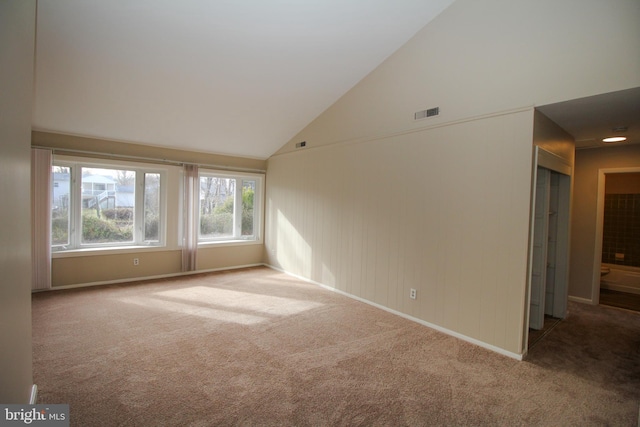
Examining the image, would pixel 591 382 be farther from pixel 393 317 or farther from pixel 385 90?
pixel 385 90

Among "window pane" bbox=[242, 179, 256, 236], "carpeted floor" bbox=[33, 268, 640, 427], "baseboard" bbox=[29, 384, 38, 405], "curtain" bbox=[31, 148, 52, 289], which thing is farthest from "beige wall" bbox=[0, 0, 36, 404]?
"window pane" bbox=[242, 179, 256, 236]

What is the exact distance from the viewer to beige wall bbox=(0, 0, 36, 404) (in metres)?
1.30

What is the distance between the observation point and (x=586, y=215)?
4.79 metres

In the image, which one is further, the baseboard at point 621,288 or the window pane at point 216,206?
the window pane at point 216,206

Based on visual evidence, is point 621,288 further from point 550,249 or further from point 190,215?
point 190,215

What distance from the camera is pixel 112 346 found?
304 cm

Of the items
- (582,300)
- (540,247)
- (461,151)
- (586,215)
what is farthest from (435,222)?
(582,300)

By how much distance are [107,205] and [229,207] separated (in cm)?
214

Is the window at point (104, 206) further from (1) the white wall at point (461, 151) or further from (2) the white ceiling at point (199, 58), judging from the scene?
(1) the white wall at point (461, 151)

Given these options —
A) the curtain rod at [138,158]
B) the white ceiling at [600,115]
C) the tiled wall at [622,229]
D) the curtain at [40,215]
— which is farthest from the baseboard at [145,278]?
the tiled wall at [622,229]

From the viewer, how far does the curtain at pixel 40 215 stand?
4379 millimetres

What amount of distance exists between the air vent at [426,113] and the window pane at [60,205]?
519cm

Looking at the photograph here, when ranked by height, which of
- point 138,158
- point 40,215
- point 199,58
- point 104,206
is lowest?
point 40,215

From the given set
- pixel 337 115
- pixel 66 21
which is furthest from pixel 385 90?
pixel 66 21
